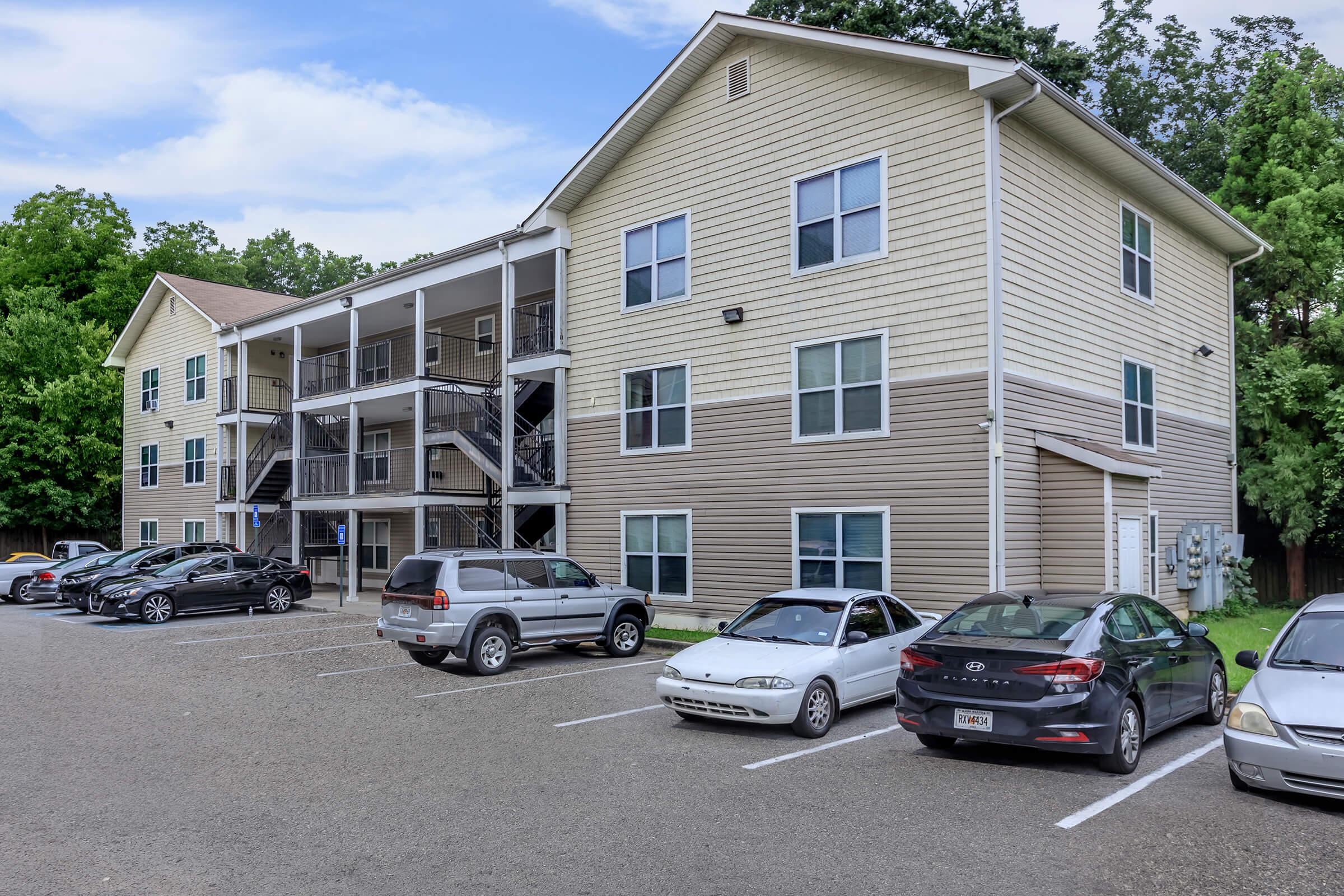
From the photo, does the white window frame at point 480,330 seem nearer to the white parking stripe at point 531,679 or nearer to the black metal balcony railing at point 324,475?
the black metal balcony railing at point 324,475

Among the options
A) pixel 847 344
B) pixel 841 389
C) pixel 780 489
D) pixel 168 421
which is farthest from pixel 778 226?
pixel 168 421

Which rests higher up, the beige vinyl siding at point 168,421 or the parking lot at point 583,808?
the beige vinyl siding at point 168,421

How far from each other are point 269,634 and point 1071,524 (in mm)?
14361

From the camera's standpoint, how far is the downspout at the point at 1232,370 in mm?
21484

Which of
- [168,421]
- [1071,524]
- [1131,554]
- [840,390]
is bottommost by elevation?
[1131,554]

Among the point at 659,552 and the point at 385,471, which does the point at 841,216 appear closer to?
the point at 659,552

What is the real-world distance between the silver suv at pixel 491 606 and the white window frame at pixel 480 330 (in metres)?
12.2

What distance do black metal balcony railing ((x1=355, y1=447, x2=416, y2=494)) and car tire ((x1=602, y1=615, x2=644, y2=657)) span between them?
37.4ft

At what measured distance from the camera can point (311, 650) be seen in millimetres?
16531

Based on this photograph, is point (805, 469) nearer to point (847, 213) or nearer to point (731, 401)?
point (731, 401)

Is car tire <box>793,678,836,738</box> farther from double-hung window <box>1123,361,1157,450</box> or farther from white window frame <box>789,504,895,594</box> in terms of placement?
double-hung window <box>1123,361,1157,450</box>

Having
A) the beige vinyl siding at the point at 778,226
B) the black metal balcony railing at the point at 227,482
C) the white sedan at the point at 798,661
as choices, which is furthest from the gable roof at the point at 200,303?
the white sedan at the point at 798,661

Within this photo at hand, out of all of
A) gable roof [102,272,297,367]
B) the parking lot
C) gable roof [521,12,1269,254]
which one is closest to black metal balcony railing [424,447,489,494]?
gable roof [521,12,1269,254]

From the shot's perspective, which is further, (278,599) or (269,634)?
(278,599)
